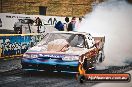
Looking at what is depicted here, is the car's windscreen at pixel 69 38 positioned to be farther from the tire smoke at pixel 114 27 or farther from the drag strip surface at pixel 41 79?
the drag strip surface at pixel 41 79

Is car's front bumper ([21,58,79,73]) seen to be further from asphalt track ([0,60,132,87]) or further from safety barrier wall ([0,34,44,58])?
safety barrier wall ([0,34,44,58])

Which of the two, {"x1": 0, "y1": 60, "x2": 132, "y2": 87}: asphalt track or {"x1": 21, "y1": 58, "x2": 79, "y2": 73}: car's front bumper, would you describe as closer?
{"x1": 0, "y1": 60, "x2": 132, "y2": 87}: asphalt track

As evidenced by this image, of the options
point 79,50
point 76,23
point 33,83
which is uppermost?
point 76,23

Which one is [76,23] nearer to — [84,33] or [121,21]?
[84,33]

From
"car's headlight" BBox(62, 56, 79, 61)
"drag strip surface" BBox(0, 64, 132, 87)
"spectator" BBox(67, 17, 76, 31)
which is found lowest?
"drag strip surface" BBox(0, 64, 132, 87)

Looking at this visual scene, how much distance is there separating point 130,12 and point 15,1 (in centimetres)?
1242

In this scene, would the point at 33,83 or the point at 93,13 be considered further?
the point at 93,13

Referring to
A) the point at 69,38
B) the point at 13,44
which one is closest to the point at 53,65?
the point at 69,38

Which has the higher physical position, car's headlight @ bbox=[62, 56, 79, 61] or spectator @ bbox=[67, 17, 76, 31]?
spectator @ bbox=[67, 17, 76, 31]

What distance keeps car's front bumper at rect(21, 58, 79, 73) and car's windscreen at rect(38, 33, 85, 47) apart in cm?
43

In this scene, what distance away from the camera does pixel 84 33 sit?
7.82m

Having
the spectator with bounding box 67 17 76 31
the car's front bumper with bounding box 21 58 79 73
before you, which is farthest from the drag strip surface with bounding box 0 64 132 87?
the spectator with bounding box 67 17 76 31

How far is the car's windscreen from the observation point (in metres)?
7.87

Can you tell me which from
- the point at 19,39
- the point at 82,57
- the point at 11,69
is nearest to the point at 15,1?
the point at 19,39
